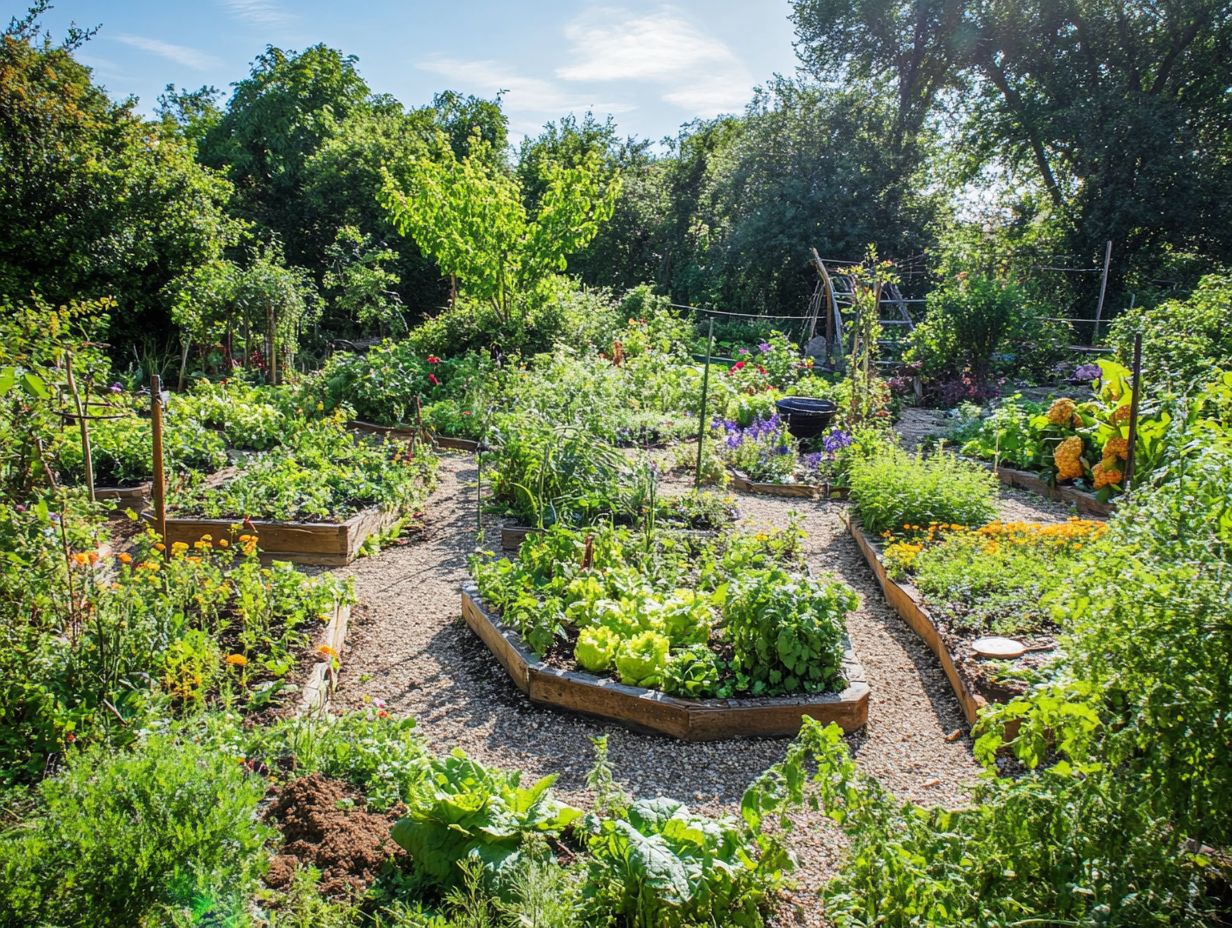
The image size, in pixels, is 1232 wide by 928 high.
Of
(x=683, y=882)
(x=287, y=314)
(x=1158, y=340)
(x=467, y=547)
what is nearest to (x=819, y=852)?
(x=683, y=882)

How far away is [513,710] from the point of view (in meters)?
3.87

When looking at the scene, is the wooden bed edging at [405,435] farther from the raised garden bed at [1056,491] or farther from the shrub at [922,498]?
the raised garden bed at [1056,491]

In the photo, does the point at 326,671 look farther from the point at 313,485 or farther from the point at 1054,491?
the point at 1054,491

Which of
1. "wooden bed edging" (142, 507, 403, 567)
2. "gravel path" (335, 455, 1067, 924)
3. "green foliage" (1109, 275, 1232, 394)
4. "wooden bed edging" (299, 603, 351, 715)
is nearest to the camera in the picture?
"gravel path" (335, 455, 1067, 924)

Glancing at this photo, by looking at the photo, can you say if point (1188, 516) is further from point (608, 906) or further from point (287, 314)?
point (287, 314)

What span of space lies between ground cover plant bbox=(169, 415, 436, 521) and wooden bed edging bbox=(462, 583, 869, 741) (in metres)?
2.68

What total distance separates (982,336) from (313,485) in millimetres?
9728

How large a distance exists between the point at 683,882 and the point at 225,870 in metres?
1.17

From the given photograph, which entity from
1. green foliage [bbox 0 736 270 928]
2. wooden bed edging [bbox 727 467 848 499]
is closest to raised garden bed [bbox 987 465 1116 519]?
wooden bed edging [bbox 727 467 848 499]

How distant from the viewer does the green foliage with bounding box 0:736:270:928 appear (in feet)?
6.33

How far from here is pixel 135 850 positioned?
1.96m

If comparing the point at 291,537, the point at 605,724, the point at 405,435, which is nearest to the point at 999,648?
the point at 605,724

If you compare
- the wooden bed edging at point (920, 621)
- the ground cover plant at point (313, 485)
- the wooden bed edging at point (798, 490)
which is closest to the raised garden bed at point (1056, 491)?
the wooden bed edging at point (798, 490)

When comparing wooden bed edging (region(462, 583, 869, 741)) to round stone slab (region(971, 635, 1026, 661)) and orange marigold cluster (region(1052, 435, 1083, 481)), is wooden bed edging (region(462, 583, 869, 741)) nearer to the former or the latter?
round stone slab (region(971, 635, 1026, 661))
